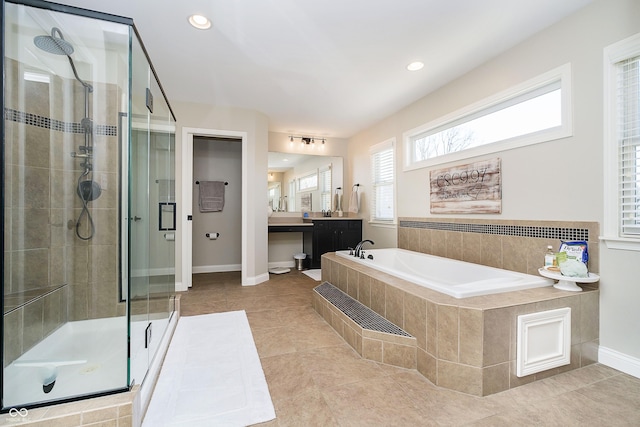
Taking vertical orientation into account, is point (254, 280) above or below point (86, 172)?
below

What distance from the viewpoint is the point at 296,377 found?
5.68 feet

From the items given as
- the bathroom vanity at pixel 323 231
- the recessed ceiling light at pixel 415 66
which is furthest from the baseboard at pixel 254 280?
the recessed ceiling light at pixel 415 66

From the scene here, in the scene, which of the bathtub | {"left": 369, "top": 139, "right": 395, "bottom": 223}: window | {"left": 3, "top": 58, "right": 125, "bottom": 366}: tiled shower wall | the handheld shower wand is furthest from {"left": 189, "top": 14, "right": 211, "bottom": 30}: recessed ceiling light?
{"left": 369, "top": 139, "right": 395, "bottom": 223}: window

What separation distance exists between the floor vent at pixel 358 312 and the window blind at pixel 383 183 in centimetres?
181

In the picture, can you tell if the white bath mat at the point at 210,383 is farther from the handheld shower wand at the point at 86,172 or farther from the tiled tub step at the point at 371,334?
the handheld shower wand at the point at 86,172

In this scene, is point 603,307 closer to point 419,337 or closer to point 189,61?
point 419,337

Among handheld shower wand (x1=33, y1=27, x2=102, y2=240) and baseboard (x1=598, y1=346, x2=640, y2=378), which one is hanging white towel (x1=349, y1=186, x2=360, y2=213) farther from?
handheld shower wand (x1=33, y1=27, x2=102, y2=240)

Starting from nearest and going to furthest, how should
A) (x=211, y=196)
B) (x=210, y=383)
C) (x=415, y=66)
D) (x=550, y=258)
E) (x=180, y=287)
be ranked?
(x=210, y=383) → (x=550, y=258) → (x=415, y=66) → (x=180, y=287) → (x=211, y=196)

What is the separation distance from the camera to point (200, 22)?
2141 millimetres

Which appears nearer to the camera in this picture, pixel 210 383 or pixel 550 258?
pixel 210 383

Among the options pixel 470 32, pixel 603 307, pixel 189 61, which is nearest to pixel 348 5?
pixel 470 32

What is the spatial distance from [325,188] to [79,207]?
12.5 ft

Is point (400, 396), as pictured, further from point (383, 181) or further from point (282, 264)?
point (282, 264)

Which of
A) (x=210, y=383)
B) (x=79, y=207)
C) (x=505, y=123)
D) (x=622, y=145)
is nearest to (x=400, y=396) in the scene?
(x=210, y=383)
